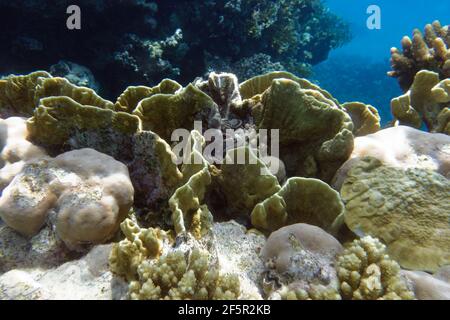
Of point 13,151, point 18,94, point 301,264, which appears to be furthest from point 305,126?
point 18,94

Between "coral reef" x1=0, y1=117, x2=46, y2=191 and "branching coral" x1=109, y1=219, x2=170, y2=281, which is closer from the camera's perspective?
"branching coral" x1=109, y1=219, x2=170, y2=281

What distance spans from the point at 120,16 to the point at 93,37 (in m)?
0.83

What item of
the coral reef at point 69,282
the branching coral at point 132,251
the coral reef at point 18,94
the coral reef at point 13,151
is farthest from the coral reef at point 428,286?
the coral reef at point 18,94

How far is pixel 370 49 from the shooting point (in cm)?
6806

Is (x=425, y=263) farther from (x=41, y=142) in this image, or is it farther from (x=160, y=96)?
(x=41, y=142)

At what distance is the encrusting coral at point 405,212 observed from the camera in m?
2.04

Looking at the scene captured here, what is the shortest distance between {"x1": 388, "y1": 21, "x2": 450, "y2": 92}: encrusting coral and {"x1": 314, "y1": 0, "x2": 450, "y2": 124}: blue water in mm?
13754

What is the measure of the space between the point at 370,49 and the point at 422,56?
73691 mm

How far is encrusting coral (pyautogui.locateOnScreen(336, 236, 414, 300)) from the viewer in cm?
165

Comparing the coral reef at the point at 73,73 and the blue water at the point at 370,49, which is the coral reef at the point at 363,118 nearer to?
the coral reef at the point at 73,73

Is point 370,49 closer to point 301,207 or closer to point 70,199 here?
point 301,207

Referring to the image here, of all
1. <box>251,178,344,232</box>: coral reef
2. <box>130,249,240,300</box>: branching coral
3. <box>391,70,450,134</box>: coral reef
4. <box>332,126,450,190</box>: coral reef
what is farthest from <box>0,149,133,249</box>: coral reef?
<box>391,70,450,134</box>: coral reef

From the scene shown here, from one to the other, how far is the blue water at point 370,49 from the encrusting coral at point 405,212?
56.0 ft

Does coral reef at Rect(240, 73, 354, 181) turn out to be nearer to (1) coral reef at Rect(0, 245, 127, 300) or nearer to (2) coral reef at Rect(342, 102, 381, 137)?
(2) coral reef at Rect(342, 102, 381, 137)
